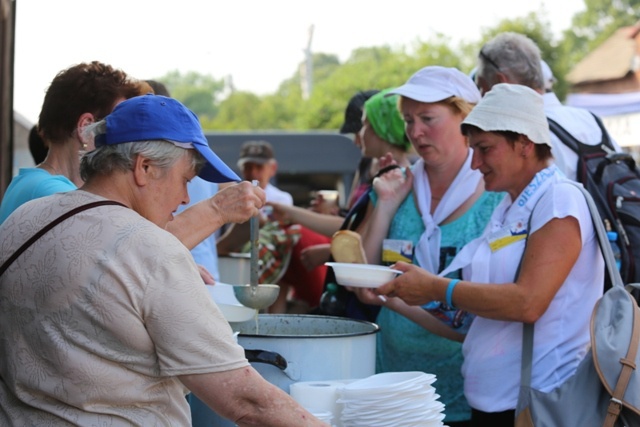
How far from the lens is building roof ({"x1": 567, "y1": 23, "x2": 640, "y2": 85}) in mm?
40188

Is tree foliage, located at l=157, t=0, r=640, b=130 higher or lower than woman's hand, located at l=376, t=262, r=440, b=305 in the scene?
lower

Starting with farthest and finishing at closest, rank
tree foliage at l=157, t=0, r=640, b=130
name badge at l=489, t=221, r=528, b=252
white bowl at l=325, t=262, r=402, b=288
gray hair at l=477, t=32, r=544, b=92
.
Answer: tree foliage at l=157, t=0, r=640, b=130, gray hair at l=477, t=32, r=544, b=92, white bowl at l=325, t=262, r=402, b=288, name badge at l=489, t=221, r=528, b=252

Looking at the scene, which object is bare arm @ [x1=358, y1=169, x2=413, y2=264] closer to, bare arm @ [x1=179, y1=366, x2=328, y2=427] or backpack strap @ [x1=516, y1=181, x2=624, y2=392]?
backpack strap @ [x1=516, y1=181, x2=624, y2=392]

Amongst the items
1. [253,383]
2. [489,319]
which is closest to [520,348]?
[489,319]

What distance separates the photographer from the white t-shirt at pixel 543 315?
8.84 feet

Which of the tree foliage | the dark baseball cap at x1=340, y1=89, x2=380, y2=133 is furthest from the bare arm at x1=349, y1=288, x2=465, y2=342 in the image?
the tree foliage

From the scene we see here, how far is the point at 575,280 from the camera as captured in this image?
273 cm

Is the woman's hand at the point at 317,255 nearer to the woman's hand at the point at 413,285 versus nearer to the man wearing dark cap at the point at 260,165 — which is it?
the woman's hand at the point at 413,285

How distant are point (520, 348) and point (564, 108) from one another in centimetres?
140

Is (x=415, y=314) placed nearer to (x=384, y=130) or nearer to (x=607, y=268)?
(x=607, y=268)

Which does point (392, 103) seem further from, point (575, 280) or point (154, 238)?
point (154, 238)

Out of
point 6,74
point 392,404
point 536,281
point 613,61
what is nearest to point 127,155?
point 392,404

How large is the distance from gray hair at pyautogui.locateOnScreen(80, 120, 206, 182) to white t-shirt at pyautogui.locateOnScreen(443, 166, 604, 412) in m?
1.17

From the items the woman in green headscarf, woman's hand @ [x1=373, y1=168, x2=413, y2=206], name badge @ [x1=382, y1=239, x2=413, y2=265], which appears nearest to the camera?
name badge @ [x1=382, y1=239, x2=413, y2=265]
